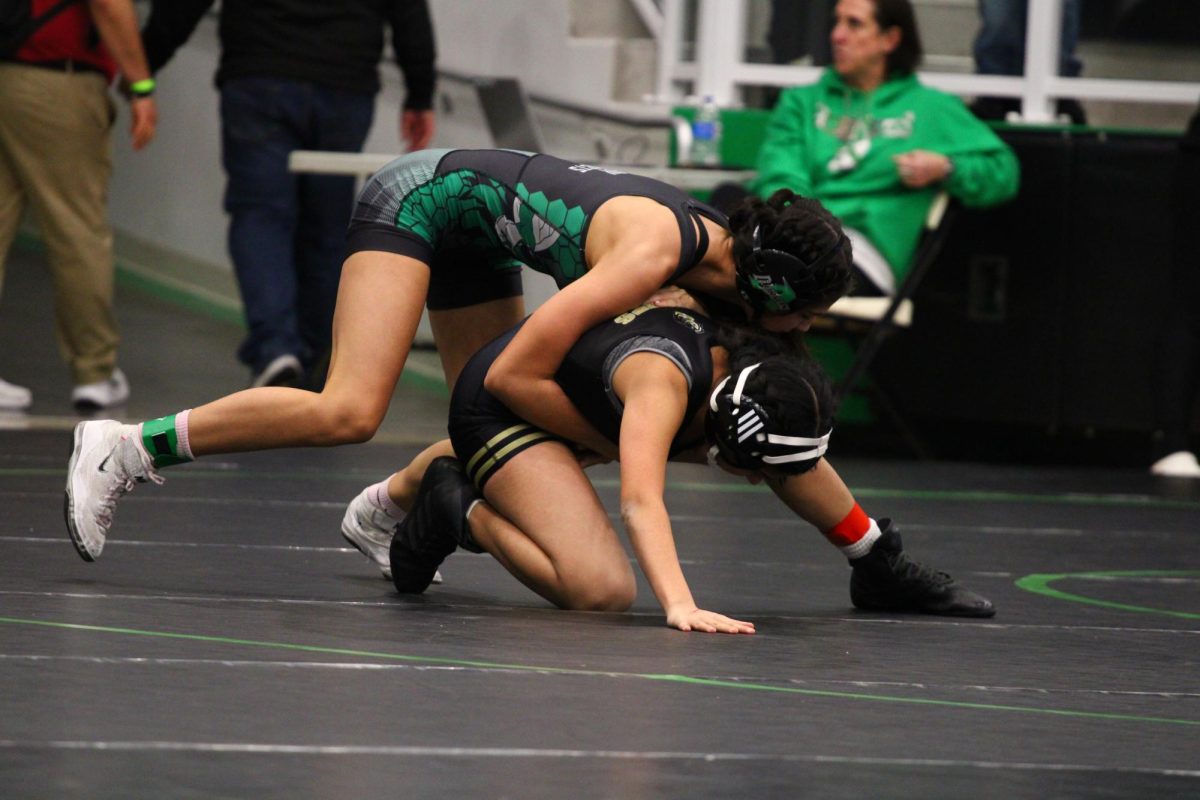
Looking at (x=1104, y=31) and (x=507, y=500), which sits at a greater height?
(x=1104, y=31)

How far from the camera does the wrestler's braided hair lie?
3.85 m

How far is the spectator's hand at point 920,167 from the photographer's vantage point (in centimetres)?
700

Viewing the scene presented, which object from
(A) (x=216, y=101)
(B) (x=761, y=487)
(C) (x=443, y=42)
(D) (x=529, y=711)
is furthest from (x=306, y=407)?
(A) (x=216, y=101)

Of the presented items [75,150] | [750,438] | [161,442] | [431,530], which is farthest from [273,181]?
[750,438]

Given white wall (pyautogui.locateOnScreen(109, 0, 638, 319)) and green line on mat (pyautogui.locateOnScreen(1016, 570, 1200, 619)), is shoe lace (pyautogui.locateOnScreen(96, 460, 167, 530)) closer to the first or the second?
green line on mat (pyautogui.locateOnScreen(1016, 570, 1200, 619))

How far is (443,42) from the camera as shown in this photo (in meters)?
9.60

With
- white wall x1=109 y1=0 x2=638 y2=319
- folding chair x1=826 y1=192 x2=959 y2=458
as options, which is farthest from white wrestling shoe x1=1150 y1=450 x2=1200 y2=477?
white wall x1=109 y1=0 x2=638 y2=319

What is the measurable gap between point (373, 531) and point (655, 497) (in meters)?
0.88

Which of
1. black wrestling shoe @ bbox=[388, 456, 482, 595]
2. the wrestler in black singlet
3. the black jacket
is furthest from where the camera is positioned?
the black jacket

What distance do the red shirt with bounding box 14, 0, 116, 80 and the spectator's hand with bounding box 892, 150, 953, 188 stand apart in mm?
2580

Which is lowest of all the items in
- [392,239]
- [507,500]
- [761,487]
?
[761,487]

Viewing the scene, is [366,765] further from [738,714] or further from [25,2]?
[25,2]

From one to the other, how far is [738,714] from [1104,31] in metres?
5.54

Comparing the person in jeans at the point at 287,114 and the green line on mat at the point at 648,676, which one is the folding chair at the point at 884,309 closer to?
the person in jeans at the point at 287,114
